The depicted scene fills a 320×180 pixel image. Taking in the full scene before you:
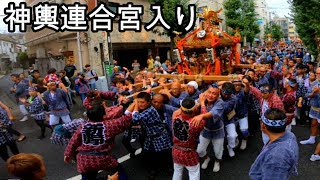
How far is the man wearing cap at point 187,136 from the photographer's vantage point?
3.91m

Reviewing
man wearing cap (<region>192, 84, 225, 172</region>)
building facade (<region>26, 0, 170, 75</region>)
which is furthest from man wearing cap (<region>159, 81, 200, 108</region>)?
building facade (<region>26, 0, 170, 75</region>)

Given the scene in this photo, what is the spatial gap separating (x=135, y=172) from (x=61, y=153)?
2115 mm

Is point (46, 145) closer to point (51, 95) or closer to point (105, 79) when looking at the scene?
point (51, 95)

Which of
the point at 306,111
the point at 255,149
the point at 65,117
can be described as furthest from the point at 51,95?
the point at 306,111

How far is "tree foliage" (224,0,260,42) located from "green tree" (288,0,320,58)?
48.3 ft

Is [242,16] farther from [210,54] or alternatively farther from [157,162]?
[157,162]

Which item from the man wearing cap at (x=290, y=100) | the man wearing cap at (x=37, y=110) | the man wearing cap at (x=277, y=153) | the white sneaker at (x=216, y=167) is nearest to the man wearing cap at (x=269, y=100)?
the man wearing cap at (x=290, y=100)

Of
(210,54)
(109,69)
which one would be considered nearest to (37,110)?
(109,69)

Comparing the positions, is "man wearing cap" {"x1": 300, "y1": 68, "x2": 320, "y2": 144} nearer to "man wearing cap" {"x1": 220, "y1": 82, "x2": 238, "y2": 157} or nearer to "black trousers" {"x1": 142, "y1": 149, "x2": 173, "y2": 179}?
"man wearing cap" {"x1": 220, "y1": 82, "x2": 238, "y2": 157}

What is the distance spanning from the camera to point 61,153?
6566 millimetres

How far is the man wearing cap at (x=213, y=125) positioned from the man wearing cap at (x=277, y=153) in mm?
1684

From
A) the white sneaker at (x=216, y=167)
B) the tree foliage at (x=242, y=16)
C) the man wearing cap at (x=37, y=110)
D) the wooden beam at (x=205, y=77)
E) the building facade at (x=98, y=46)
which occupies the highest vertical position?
the tree foliage at (x=242, y=16)

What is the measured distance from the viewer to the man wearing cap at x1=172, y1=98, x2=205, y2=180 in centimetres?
391

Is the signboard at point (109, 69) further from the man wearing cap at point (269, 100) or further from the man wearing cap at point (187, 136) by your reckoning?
the man wearing cap at point (187, 136)
